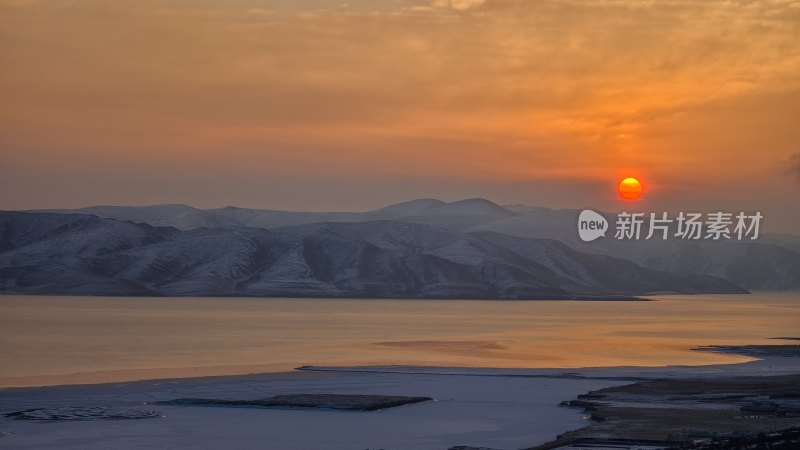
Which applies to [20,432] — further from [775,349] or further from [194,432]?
[775,349]

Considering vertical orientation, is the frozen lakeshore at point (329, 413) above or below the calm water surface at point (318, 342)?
below

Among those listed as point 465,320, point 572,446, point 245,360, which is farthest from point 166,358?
point 465,320

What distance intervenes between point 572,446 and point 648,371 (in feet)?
117

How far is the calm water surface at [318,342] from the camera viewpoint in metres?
77.6

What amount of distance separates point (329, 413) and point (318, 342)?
5564cm

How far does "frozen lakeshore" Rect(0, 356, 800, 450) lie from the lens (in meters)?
41.6

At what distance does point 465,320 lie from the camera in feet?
529

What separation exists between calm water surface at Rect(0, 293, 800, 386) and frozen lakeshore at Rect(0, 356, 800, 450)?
26.0ft

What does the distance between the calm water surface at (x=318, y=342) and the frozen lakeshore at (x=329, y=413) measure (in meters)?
7.93

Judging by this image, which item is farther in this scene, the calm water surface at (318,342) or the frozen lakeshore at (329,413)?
the calm water surface at (318,342)

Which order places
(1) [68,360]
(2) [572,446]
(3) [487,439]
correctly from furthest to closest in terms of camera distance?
(1) [68,360], (3) [487,439], (2) [572,446]

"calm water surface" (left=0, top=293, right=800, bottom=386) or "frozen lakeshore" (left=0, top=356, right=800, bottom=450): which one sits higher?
"calm water surface" (left=0, top=293, right=800, bottom=386)

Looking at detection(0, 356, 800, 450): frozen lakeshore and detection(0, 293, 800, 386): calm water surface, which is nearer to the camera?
detection(0, 356, 800, 450): frozen lakeshore

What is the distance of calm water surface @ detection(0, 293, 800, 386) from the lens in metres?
77.6
